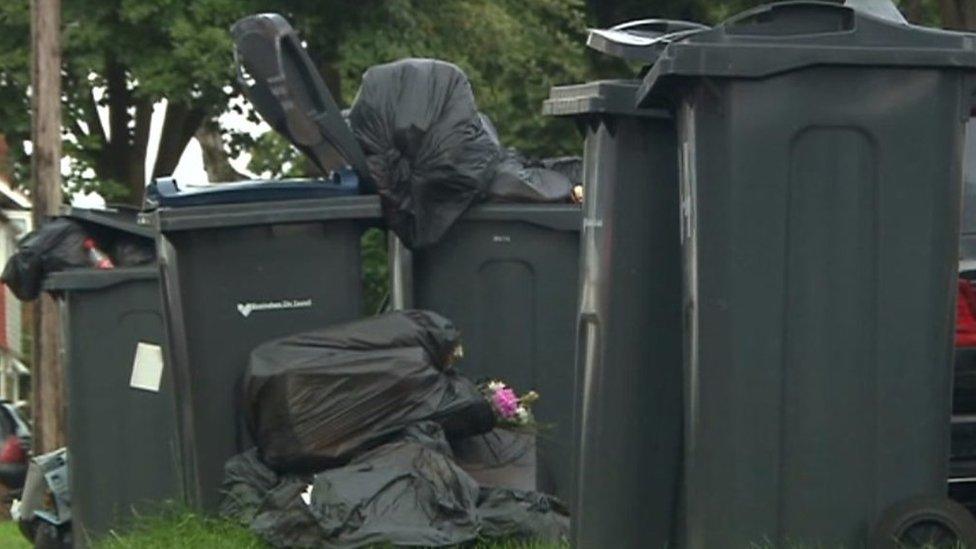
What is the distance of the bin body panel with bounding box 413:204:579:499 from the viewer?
28.7 feet

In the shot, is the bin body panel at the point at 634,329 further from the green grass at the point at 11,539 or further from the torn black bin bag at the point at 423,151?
the green grass at the point at 11,539

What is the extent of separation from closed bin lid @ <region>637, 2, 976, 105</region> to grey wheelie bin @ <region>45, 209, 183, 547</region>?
3.79 metres

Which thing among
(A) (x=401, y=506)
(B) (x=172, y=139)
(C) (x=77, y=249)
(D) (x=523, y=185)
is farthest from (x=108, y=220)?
(B) (x=172, y=139)

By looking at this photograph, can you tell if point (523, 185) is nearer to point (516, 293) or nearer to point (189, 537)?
point (516, 293)

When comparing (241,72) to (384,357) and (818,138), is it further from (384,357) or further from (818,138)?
(818,138)

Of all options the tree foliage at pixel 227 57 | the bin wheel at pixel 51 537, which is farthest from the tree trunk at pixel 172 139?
the bin wheel at pixel 51 537

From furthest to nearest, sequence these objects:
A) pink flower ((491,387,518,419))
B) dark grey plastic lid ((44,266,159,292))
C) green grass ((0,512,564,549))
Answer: dark grey plastic lid ((44,266,159,292)), pink flower ((491,387,518,419)), green grass ((0,512,564,549))

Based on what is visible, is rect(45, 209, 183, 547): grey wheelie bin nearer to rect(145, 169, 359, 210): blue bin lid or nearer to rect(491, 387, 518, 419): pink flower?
rect(145, 169, 359, 210): blue bin lid

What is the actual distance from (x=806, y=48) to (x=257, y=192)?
3.08m

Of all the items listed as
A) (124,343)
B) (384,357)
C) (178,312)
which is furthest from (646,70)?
(124,343)

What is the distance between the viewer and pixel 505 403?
838 cm

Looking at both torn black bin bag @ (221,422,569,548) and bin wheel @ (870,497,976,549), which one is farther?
torn black bin bag @ (221,422,569,548)

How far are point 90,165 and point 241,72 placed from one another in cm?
1477

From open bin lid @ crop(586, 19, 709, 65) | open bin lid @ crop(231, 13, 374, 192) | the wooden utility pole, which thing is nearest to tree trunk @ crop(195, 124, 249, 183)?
the wooden utility pole
